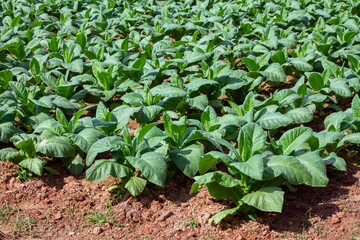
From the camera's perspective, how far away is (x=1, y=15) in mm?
7773

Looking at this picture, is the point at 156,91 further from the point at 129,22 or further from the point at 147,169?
the point at 129,22

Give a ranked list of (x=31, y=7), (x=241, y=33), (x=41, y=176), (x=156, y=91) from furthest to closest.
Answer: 1. (x=31, y=7)
2. (x=241, y=33)
3. (x=156, y=91)
4. (x=41, y=176)

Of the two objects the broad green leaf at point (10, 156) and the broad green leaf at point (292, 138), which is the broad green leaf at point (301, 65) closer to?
the broad green leaf at point (292, 138)

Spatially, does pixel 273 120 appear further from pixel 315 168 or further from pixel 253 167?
pixel 253 167

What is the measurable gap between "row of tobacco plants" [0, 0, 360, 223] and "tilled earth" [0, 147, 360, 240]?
0.15 metres

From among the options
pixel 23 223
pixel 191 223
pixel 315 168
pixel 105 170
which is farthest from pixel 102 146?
pixel 315 168

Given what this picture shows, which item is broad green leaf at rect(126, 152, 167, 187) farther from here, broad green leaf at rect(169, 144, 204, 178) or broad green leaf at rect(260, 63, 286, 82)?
broad green leaf at rect(260, 63, 286, 82)

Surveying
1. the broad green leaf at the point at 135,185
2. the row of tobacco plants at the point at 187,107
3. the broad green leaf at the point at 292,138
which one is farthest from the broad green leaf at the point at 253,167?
the broad green leaf at the point at 135,185

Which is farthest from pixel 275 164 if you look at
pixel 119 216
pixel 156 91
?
pixel 156 91

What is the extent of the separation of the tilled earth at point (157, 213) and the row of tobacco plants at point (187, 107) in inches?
5.8

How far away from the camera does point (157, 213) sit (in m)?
3.40

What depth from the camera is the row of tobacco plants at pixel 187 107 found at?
331cm

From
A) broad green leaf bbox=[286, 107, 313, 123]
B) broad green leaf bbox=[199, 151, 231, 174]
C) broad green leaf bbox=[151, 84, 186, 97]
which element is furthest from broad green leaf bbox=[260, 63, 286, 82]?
broad green leaf bbox=[199, 151, 231, 174]

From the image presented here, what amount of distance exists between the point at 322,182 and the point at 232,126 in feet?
3.50
